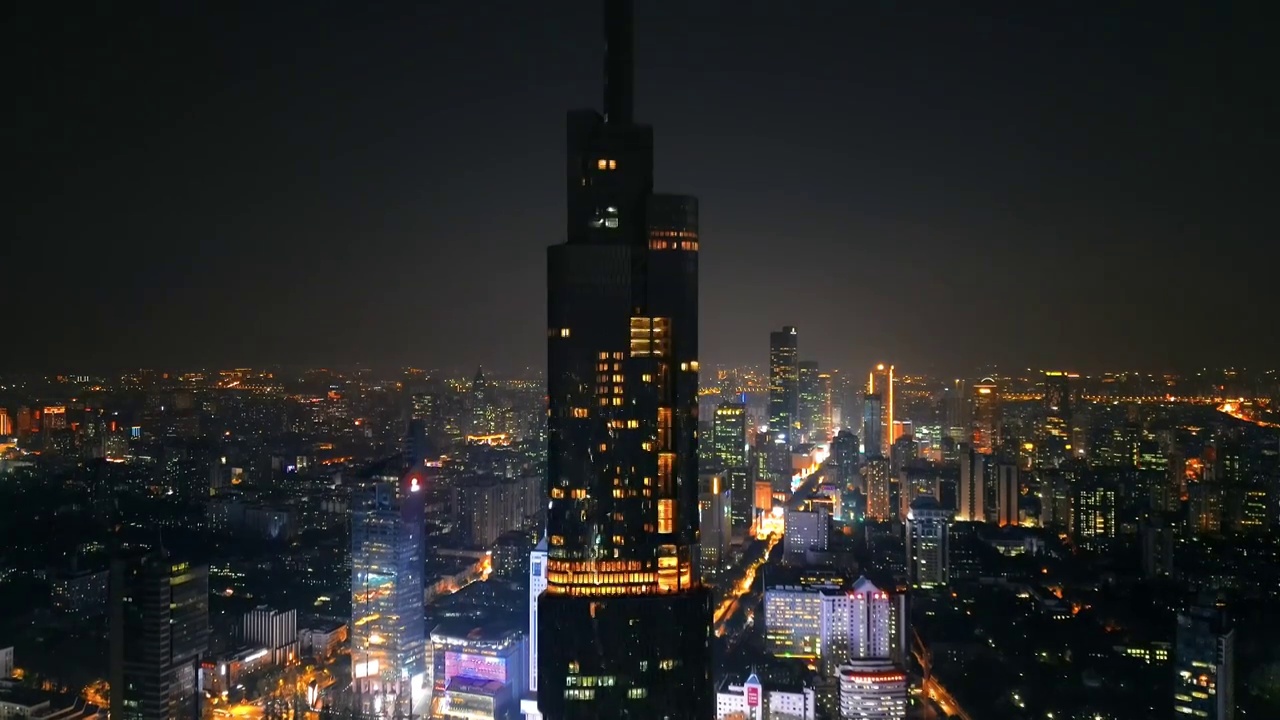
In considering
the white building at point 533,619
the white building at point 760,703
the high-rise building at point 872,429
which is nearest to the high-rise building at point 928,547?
the high-rise building at point 872,429

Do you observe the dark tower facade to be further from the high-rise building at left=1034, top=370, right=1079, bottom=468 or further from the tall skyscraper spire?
the high-rise building at left=1034, top=370, right=1079, bottom=468

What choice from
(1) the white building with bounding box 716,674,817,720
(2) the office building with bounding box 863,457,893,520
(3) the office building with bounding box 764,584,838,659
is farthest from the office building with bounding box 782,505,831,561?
(1) the white building with bounding box 716,674,817,720

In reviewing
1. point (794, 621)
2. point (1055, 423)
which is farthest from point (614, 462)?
point (1055, 423)

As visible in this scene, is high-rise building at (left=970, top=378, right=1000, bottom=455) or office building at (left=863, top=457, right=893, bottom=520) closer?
high-rise building at (left=970, top=378, right=1000, bottom=455)

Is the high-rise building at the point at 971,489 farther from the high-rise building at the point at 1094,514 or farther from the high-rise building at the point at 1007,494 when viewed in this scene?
the high-rise building at the point at 1094,514

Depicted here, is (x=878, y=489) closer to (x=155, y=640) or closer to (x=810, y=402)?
(x=810, y=402)
